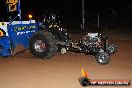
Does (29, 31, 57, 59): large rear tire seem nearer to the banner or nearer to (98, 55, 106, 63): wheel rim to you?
(98, 55, 106, 63): wheel rim

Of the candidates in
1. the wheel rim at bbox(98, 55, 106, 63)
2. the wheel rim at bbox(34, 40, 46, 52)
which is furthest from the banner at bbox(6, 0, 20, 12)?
the wheel rim at bbox(98, 55, 106, 63)

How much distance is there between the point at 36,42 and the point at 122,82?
15.8 ft

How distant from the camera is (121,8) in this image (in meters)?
30.5

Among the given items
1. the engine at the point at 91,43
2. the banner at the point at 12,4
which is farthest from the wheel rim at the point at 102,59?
the banner at the point at 12,4

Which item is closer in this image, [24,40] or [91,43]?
[91,43]

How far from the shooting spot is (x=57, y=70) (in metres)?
11.0

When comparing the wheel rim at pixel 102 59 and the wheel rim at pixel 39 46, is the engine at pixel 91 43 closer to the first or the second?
the wheel rim at pixel 102 59

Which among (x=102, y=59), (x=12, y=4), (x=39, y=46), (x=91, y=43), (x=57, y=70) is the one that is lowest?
(x=57, y=70)

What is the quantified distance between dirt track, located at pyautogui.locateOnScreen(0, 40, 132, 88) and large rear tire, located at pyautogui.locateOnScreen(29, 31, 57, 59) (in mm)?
268

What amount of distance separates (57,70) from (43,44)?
199 centimetres

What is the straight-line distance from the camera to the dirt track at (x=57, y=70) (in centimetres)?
950

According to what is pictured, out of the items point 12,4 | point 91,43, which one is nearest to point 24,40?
point 12,4

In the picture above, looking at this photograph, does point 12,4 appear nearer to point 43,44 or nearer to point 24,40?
point 24,40

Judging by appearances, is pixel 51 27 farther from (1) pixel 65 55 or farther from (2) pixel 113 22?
(2) pixel 113 22
